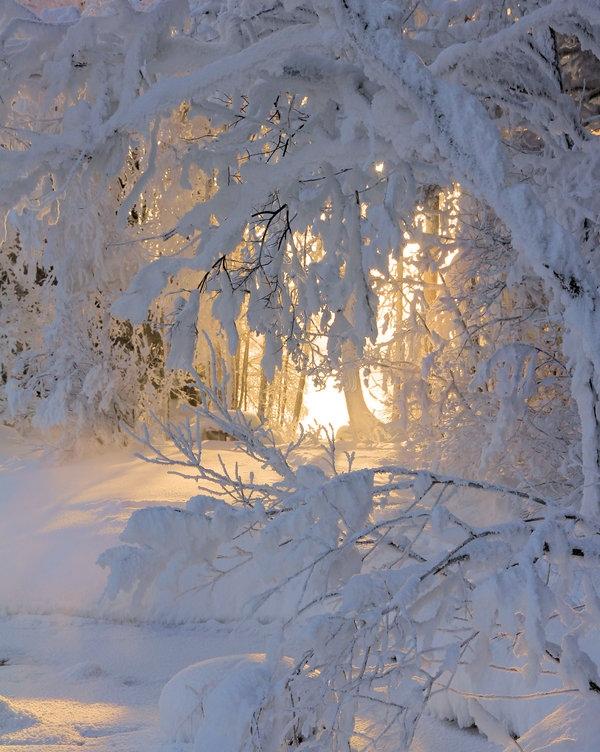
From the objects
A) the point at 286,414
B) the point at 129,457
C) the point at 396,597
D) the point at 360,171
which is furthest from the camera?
the point at 286,414

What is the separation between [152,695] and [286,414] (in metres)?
12.6

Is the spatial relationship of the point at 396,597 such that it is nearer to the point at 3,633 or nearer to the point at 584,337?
the point at 584,337

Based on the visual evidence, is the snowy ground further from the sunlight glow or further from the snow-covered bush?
the sunlight glow

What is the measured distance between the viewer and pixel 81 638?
6.87m

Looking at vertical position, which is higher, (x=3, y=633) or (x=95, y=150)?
(x=95, y=150)

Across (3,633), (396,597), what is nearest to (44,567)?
(3,633)

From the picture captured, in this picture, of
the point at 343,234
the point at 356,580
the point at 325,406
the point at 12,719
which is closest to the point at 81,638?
the point at 12,719

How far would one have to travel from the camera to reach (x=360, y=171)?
3734 mm

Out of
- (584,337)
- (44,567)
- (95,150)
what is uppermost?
(95,150)

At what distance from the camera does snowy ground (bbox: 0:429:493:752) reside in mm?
4926

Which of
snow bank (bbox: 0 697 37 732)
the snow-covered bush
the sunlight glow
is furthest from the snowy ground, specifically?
the sunlight glow

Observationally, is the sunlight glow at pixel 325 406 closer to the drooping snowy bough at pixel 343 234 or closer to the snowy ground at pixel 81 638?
the snowy ground at pixel 81 638

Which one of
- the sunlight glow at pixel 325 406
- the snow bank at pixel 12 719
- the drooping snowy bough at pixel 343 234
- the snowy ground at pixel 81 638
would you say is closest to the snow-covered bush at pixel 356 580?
the drooping snowy bough at pixel 343 234

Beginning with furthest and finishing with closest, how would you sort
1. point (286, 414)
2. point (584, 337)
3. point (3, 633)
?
point (286, 414) → point (3, 633) → point (584, 337)
